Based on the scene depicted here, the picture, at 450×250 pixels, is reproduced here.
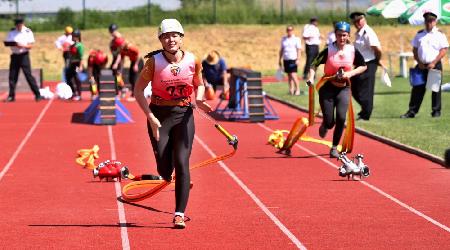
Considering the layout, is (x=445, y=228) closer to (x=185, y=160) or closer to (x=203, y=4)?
(x=185, y=160)

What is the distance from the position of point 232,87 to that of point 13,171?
11506mm

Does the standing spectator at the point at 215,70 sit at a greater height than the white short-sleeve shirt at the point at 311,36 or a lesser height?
lesser

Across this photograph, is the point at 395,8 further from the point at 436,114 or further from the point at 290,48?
the point at 436,114

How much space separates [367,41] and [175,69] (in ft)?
41.2

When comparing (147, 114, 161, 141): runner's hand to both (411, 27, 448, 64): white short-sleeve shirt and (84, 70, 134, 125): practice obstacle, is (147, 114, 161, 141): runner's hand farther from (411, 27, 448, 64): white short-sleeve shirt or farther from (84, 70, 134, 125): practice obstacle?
(411, 27, 448, 64): white short-sleeve shirt

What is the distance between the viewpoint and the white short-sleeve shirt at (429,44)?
24.1 meters

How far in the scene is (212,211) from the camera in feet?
41.5

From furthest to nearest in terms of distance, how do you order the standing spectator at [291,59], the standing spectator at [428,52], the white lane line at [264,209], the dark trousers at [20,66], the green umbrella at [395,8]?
1. the green umbrella at [395,8]
2. the standing spectator at [291,59]
3. the dark trousers at [20,66]
4. the standing spectator at [428,52]
5. the white lane line at [264,209]

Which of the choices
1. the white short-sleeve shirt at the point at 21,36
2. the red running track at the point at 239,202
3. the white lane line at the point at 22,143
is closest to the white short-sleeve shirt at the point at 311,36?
the white short-sleeve shirt at the point at 21,36

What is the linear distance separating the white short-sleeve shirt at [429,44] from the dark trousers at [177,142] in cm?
1307

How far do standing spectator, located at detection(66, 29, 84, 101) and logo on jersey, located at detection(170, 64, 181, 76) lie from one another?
20385 millimetres

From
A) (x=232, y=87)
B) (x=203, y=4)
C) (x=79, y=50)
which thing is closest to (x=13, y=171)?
(x=232, y=87)

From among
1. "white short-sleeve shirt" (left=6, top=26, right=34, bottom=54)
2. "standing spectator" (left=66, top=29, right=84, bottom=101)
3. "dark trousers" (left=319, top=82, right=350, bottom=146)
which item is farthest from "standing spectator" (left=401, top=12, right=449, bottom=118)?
"white short-sleeve shirt" (left=6, top=26, right=34, bottom=54)

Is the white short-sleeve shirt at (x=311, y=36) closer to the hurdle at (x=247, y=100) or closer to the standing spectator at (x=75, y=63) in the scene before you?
the standing spectator at (x=75, y=63)
